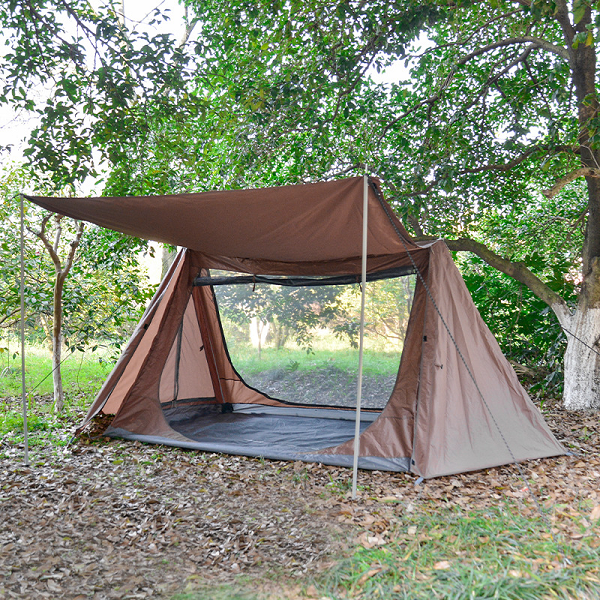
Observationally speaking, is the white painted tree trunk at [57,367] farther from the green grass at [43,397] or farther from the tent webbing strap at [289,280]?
the tent webbing strap at [289,280]

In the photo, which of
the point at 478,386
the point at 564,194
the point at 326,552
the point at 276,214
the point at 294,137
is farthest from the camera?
the point at 564,194

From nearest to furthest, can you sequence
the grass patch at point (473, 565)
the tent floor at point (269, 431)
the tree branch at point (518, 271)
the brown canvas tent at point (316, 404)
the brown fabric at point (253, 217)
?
the grass patch at point (473, 565)
the brown fabric at point (253, 217)
the brown canvas tent at point (316, 404)
the tent floor at point (269, 431)
the tree branch at point (518, 271)

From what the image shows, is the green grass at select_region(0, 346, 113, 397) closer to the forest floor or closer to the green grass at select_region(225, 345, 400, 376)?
the green grass at select_region(225, 345, 400, 376)

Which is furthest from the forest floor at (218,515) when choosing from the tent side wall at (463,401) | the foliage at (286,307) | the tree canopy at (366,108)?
the tree canopy at (366,108)

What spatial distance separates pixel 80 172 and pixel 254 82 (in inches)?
70.0

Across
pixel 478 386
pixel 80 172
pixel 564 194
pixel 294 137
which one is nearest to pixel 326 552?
pixel 478 386

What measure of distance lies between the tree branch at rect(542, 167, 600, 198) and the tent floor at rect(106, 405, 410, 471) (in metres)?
2.06

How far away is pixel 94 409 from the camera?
13.0 feet

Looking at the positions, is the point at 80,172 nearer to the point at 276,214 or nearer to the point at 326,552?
the point at 276,214

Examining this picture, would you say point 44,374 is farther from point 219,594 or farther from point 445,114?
point 219,594

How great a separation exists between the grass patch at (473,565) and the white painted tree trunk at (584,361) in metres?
2.54

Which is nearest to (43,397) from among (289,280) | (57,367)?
(57,367)

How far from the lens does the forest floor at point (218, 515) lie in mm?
1934

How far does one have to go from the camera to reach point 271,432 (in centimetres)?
412
